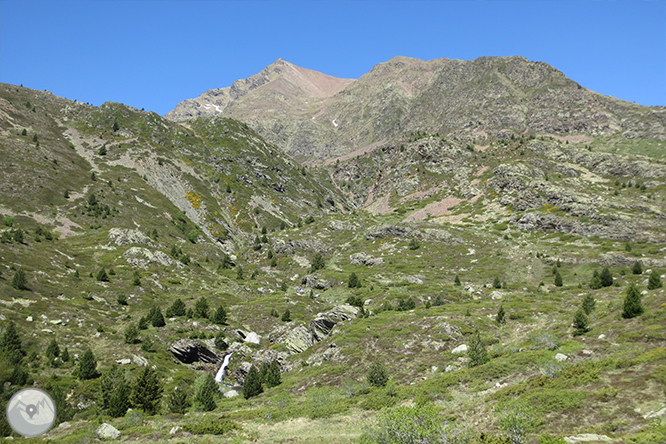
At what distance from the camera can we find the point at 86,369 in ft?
135

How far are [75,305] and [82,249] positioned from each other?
33.7 metres

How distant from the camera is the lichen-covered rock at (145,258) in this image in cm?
8334

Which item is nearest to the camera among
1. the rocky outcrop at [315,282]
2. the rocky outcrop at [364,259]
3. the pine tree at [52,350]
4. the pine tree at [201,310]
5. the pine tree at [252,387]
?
the pine tree at [252,387]

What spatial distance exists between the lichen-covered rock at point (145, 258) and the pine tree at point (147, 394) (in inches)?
2068

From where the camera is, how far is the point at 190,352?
54.1 metres

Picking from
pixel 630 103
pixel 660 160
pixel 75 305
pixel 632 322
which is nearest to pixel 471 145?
pixel 660 160

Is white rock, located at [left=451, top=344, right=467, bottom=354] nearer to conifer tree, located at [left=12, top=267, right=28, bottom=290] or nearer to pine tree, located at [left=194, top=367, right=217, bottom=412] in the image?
pine tree, located at [left=194, top=367, right=217, bottom=412]

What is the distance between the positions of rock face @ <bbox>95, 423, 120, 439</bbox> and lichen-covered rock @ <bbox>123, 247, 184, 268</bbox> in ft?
206

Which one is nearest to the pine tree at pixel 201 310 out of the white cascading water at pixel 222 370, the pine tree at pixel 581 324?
the white cascading water at pixel 222 370

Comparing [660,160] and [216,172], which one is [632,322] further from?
[216,172]

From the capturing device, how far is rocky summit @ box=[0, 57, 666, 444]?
25.7 meters

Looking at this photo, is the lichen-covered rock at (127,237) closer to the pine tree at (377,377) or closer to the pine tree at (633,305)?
the pine tree at (377,377)

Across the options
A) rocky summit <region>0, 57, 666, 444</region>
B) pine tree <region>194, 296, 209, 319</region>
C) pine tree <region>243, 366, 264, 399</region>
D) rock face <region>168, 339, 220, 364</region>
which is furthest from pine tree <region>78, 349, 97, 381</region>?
pine tree <region>194, 296, 209, 319</region>

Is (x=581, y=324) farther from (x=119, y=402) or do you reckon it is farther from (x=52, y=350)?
(x=52, y=350)
